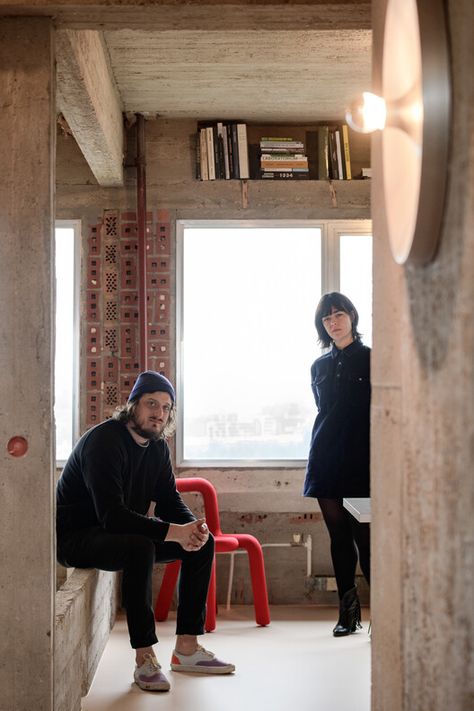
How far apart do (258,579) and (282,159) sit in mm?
2370

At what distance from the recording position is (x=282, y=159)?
194 inches

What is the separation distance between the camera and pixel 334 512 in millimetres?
4203

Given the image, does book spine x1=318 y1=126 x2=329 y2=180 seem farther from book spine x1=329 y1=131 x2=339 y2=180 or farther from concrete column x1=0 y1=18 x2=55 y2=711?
concrete column x1=0 y1=18 x2=55 y2=711

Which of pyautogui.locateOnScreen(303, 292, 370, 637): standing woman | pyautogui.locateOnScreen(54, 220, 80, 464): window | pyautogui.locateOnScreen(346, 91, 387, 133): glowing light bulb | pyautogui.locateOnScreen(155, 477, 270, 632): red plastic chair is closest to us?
pyautogui.locateOnScreen(346, 91, 387, 133): glowing light bulb

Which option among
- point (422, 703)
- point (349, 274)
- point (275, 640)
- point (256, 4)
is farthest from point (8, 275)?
point (349, 274)

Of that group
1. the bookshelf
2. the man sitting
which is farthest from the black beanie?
the bookshelf

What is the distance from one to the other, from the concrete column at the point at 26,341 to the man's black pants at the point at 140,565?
77cm

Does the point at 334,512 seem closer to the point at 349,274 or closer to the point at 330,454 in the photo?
the point at 330,454

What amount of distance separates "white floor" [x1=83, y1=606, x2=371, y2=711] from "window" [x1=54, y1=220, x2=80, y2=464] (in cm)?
117

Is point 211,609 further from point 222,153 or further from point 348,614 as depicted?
point 222,153

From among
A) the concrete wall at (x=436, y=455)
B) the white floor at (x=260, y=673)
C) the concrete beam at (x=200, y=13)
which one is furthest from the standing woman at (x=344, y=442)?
the concrete wall at (x=436, y=455)

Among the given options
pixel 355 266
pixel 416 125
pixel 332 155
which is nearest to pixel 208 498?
pixel 355 266

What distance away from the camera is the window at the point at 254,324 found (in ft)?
16.3

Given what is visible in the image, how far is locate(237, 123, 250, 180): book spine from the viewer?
4.88 m
